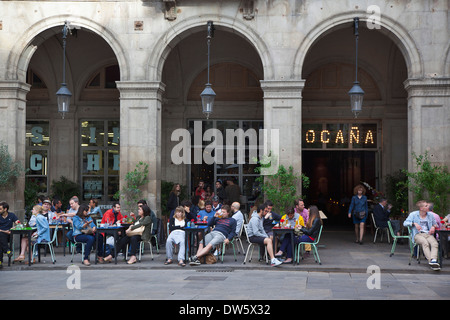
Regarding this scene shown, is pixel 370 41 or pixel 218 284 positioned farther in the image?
pixel 370 41

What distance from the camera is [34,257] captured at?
45.1 feet

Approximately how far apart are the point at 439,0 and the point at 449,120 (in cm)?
295

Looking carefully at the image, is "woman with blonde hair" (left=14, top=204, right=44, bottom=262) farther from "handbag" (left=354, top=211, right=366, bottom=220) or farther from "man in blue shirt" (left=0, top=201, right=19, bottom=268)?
"handbag" (left=354, top=211, right=366, bottom=220)

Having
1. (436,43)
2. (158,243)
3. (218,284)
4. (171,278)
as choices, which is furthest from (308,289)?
(436,43)

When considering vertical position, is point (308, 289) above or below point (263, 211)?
below

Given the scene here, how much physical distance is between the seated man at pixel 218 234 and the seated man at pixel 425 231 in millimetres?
3618

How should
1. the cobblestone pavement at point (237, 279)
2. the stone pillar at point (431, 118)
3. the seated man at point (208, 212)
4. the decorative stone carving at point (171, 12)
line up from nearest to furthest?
the cobblestone pavement at point (237, 279)
the seated man at point (208, 212)
the stone pillar at point (431, 118)
the decorative stone carving at point (171, 12)

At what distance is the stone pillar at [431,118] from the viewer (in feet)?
51.4

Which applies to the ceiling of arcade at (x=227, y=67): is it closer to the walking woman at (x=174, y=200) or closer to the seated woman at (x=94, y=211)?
the walking woman at (x=174, y=200)

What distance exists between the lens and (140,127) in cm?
1644

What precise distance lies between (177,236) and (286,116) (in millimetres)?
4479

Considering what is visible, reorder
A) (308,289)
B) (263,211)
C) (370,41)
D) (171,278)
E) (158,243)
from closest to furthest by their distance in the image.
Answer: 1. (308,289)
2. (171,278)
3. (263,211)
4. (158,243)
5. (370,41)

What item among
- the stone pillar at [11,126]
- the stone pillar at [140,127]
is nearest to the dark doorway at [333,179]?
the stone pillar at [140,127]

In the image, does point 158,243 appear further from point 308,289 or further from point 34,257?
point 308,289
